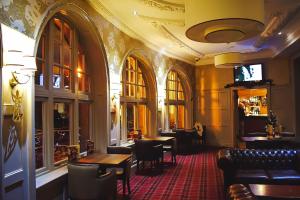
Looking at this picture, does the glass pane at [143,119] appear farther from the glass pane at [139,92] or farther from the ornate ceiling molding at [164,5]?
the ornate ceiling molding at [164,5]

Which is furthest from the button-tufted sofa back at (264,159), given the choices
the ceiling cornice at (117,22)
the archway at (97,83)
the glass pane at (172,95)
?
the glass pane at (172,95)

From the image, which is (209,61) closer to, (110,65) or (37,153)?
(110,65)

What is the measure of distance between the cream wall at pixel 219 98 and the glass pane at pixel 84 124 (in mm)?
7111

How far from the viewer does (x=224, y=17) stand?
131 inches

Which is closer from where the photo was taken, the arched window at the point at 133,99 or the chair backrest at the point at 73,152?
the chair backrest at the point at 73,152

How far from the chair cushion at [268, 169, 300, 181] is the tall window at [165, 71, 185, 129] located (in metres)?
5.43

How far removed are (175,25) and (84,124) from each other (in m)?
3.15

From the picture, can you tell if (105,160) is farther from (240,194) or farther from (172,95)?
(172,95)

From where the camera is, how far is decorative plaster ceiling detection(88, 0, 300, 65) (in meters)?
5.71

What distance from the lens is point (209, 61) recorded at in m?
12.1

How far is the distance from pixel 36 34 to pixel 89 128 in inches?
108

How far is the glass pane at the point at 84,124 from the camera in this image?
5910 millimetres

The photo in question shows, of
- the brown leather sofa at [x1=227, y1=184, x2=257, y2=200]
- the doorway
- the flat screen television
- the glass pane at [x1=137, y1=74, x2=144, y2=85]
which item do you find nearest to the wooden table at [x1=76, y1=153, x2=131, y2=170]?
the brown leather sofa at [x1=227, y1=184, x2=257, y2=200]

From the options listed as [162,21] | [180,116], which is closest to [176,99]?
[180,116]
